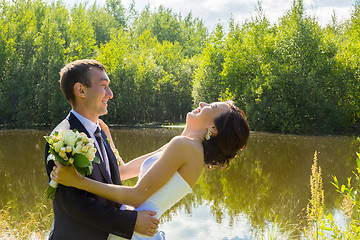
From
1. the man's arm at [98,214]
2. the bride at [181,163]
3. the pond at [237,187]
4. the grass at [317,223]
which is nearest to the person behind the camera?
the man's arm at [98,214]

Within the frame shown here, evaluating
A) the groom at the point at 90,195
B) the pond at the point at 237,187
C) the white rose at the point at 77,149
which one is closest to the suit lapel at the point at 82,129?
the groom at the point at 90,195

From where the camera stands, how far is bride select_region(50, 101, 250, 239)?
2480 mm

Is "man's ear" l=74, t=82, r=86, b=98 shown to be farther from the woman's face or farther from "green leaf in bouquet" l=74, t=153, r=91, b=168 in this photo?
the woman's face

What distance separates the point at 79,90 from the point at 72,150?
1.95ft

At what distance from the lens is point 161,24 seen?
2403 inches

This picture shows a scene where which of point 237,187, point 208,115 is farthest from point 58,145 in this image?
point 237,187

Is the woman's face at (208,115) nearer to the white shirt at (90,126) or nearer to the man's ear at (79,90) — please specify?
the white shirt at (90,126)

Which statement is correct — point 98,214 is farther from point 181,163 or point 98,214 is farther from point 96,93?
point 96,93

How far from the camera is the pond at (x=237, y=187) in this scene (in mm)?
9414

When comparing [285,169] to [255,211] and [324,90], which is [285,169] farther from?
[324,90]

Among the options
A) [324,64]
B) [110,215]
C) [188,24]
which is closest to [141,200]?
[110,215]

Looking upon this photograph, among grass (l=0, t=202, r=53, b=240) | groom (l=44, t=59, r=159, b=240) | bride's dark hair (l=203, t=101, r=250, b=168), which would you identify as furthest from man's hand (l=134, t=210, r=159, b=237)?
grass (l=0, t=202, r=53, b=240)

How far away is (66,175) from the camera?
2.31m

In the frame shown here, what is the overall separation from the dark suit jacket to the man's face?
25cm
